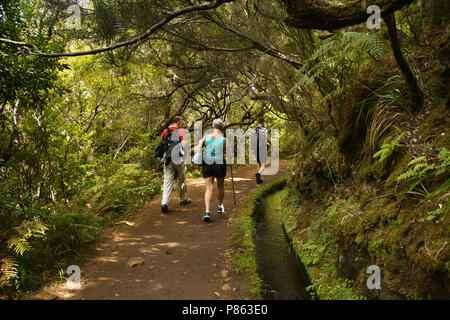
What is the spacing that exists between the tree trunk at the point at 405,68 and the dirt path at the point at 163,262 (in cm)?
350

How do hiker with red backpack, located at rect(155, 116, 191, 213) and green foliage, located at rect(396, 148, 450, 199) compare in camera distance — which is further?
hiker with red backpack, located at rect(155, 116, 191, 213)

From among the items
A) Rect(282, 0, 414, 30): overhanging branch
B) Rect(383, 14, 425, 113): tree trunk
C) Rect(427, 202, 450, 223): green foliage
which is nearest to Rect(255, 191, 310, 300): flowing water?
Rect(427, 202, 450, 223): green foliage

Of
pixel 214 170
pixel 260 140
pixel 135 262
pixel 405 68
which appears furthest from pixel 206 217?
pixel 405 68

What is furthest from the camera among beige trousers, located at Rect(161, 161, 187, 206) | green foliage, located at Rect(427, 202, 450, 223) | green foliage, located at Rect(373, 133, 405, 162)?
beige trousers, located at Rect(161, 161, 187, 206)

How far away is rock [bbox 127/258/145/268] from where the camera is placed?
440 cm

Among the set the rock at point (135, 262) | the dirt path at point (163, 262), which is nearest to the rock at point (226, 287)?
the dirt path at point (163, 262)

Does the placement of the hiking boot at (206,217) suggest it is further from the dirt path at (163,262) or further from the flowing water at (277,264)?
the flowing water at (277,264)

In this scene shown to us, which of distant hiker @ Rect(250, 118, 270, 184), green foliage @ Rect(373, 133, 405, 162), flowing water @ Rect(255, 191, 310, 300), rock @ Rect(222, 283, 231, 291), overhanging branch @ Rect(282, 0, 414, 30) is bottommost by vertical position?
flowing water @ Rect(255, 191, 310, 300)

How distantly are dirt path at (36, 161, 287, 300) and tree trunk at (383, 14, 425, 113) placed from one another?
350cm

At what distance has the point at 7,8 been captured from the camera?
4402 millimetres

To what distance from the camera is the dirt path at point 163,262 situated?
368cm

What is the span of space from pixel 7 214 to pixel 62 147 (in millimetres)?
2657

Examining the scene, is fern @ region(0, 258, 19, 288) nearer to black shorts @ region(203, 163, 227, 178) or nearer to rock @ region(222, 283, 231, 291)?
rock @ region(222, 283, 231, 291)

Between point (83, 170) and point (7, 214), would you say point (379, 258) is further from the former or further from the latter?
point (83, 170)
